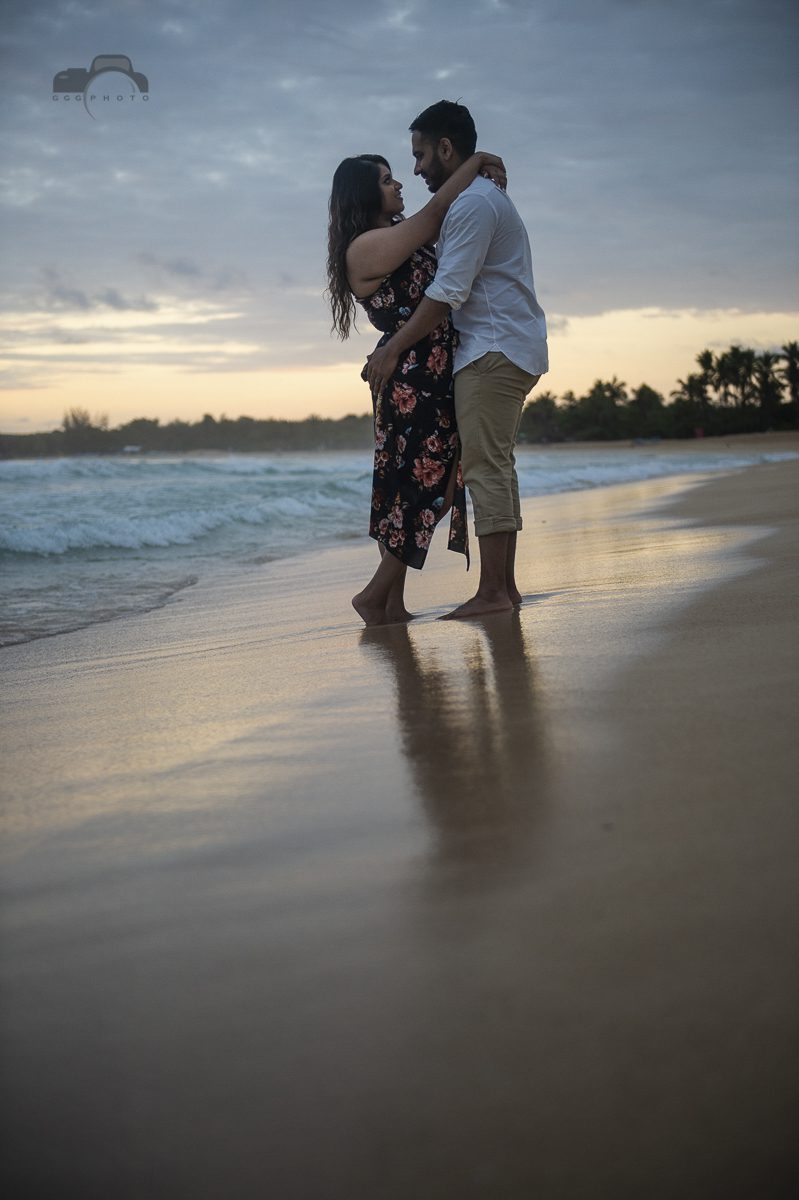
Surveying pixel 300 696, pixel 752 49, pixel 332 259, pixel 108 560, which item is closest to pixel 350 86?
pixel 752 49

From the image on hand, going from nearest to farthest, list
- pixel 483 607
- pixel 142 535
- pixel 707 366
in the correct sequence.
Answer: pixel 483 607 → pixel 142 535 → pixel 707 366

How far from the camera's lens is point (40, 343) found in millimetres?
33750

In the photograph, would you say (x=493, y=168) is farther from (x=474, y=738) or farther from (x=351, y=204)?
(x=474, y=738)

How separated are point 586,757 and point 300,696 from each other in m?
0.83

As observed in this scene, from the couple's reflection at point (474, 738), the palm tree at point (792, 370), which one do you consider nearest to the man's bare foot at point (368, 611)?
the couple's reflection at point (474, 738)

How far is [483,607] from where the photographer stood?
9.87 ft

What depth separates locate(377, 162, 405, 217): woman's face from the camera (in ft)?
11.0

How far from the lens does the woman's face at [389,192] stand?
336 cm

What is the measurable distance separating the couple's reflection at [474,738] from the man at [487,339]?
83cm

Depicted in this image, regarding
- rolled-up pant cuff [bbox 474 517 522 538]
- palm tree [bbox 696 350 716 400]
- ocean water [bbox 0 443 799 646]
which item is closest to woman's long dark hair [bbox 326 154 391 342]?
rolled-up pant cuff [bbox 474 517 522 538]

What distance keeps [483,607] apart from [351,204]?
154 centimetres

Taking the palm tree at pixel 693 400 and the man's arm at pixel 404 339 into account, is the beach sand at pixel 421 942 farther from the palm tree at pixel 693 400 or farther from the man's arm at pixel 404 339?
the palm tree at pixel 693 400

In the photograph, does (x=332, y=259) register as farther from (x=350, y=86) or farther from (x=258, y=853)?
(x=350, y=86)

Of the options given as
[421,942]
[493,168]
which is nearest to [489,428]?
[493,168]
